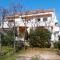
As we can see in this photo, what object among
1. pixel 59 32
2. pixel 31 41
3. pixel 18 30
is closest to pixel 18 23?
pixel 18 30

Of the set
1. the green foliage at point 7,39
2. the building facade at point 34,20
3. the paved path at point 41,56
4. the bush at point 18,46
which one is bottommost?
the paved path at point 41,56

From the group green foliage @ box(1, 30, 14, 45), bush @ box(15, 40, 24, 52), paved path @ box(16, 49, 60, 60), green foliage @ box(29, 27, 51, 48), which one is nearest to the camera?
paved path @ box(16, 49, 60, 60)

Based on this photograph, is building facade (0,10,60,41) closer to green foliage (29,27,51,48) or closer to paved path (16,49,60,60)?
green foliage (29,27,51,48)

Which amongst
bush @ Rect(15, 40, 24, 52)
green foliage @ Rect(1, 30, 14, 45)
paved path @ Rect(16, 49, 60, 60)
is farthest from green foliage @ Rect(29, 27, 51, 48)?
paved path @ Rect(16, 49, 60, 60)

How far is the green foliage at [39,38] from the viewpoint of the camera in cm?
2530

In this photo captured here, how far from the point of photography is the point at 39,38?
25297 mm

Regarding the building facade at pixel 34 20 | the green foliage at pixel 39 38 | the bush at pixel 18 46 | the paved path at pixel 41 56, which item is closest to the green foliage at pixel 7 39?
the bush at pixel 18 46

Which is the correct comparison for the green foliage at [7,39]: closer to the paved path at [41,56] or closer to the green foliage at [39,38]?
the green foliage at [39,38]

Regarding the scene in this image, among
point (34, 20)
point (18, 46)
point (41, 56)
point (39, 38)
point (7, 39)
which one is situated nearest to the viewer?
point (41, 56)

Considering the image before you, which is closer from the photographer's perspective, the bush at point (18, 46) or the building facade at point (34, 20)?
the bush at point (18, 46)

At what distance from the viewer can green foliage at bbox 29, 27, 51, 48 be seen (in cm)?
2530

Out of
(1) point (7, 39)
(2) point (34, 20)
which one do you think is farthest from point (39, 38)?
(2) point (34, 20)

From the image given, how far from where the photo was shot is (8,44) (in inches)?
955

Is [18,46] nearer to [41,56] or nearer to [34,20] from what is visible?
[41,56]
